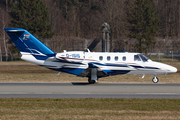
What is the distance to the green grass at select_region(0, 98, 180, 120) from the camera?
1136cm

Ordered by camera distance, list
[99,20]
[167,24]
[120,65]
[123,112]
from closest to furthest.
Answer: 1. [123,112]
2. [120,65]
3. [99,20]
4. [167,24]

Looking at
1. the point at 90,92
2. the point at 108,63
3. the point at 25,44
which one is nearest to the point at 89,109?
the point at 90,92

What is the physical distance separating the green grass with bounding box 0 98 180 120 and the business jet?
7.51 meters

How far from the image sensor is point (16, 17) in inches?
2217

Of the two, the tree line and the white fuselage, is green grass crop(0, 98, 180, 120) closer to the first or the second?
the white fuselage

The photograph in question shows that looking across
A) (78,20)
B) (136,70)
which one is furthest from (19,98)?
(78,20)

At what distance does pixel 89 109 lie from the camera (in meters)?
12.8

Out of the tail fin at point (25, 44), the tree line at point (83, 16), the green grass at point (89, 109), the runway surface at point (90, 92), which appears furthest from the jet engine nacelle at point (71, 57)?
the tree line at point (83, 16)

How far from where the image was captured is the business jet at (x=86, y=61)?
22609mm

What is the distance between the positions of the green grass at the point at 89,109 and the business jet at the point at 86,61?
7.51 m

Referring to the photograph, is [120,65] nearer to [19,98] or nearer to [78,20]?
[19,98]

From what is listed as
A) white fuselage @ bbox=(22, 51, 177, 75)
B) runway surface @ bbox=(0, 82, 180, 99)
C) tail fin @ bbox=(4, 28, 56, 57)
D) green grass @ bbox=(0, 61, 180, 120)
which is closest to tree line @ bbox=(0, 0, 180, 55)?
tail fin @ bbox=(4, 28, 56, 57)

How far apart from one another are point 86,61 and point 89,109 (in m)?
10.1

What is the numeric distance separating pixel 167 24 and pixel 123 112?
245 ft
